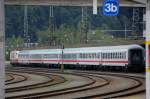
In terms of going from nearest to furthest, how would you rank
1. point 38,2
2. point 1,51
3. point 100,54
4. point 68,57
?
1. point 1,51
2. point 38,2
3. point 100,54
4. point 68,57

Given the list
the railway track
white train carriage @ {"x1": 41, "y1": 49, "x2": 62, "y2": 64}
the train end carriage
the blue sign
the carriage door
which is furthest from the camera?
the train end carriage

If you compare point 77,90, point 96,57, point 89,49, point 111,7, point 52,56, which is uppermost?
point 111,7

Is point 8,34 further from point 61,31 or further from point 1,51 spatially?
point 1,51

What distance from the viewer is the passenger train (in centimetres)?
4759

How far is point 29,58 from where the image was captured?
74.9 metres

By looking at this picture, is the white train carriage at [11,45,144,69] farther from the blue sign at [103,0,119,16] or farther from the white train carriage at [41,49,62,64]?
the blue sign at [103,0,119,16]

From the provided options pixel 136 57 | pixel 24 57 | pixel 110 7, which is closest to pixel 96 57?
pixel 136 57

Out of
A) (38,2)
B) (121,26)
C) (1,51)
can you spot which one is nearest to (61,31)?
(121,26)

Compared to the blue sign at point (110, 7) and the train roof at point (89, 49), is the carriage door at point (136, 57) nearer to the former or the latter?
the train roof at point (89, 49)

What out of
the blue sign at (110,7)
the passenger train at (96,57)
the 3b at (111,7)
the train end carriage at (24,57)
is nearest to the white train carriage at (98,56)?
the passenger train at (96,57)

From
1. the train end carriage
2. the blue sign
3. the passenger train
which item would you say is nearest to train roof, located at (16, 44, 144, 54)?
the passenger train

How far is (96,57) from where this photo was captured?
175 feet

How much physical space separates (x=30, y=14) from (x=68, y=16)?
49.3ft

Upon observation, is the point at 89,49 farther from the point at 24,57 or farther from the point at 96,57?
the point at 24,57
